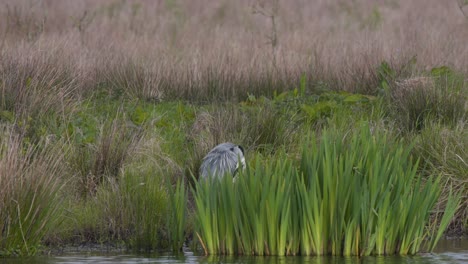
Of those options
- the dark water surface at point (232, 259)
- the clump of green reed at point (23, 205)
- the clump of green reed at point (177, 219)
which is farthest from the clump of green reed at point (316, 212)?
the clump of green reed at point (23, 205)

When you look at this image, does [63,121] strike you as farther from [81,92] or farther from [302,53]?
[302,53]

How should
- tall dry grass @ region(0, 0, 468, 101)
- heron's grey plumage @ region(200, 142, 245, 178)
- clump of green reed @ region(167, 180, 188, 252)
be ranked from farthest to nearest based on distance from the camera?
tall dry grass @ region(0, 0, 468, 101) < heron's grey plumage @ region(200, 142, 245, 178) < clump of green reed @ region(167, 180, 188, 252)

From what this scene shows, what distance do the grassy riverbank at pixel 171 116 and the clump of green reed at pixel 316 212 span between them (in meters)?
0.30

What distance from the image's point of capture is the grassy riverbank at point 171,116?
9.02 m

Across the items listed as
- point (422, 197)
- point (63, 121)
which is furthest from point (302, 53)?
point (422, 197)

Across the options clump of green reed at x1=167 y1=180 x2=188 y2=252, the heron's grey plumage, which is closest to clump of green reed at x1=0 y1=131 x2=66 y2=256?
clump of green reed at x1=167 y1=180 x2=188 y2=252

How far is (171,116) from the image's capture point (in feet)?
43.7

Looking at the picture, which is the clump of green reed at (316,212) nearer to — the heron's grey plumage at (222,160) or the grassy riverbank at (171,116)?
the grassy riverbank at (171,116)

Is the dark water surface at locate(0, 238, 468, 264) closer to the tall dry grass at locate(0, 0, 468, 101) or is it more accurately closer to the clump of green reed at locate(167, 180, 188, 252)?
the clump of green reed at locate(167, 180, 188, 252)

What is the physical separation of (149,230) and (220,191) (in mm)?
947

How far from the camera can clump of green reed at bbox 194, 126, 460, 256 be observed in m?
7.99

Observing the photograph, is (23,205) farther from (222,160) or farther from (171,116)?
(171,116)

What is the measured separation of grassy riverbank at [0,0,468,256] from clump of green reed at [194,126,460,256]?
0.98ft

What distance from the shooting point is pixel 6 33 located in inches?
744
